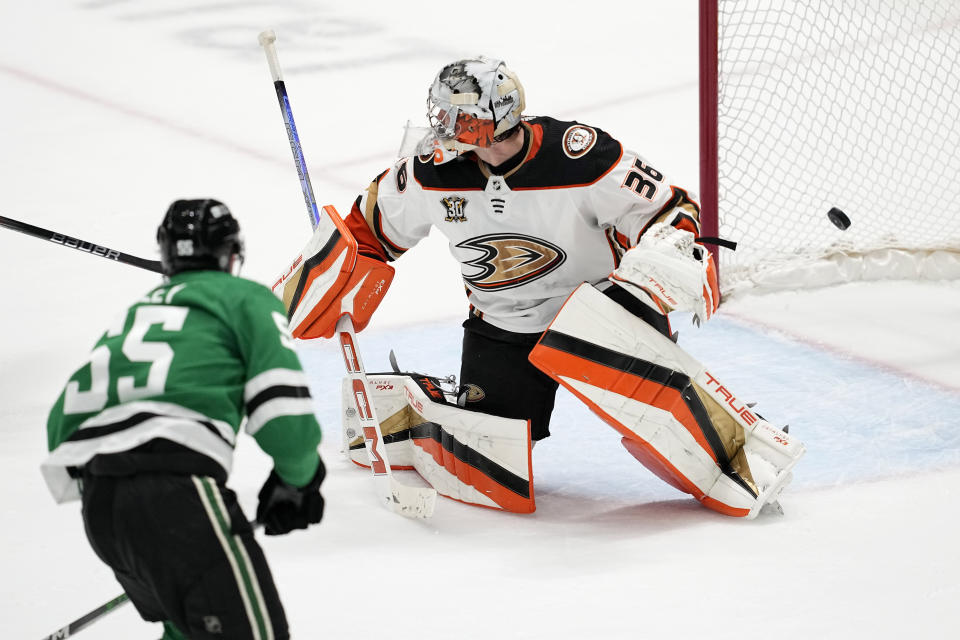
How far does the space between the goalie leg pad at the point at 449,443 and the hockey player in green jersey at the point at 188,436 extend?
1024mm

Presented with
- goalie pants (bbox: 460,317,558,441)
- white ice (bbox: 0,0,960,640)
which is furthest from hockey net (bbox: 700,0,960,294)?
goalie pants (bbox: 460,317,558,441)

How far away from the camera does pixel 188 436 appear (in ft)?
4.84

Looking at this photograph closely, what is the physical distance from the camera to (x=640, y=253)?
2312 millimetres

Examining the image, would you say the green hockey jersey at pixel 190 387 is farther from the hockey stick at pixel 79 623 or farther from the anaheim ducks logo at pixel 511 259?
the anaheim ducks logo at pixel 511 259

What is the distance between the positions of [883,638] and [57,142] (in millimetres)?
4795

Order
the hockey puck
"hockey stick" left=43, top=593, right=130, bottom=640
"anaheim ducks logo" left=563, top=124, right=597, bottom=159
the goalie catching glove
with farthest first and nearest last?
the hockey puck < "anaheim ducks logo" left=563, top=124, right=597, bottom=159 < the goalie catching glove < "hockey stick" left=43, top=593, right=130, bottom=640

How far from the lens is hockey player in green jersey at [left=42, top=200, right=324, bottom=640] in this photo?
145 cm

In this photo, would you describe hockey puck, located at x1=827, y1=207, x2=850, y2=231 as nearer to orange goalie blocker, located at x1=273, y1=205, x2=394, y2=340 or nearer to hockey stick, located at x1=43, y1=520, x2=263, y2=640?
orange goalie blocker, located at x1=273, y1=205, x2=394, y2=340

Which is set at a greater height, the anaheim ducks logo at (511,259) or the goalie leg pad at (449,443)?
the anaheim ducks logo at (511,259)

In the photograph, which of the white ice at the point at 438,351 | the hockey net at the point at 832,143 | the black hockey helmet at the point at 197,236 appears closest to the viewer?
the black hockey helmet at the point at 197,236

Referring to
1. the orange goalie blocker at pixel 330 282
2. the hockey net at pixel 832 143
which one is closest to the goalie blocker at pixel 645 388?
the orange goalie blocker at pixel 330 282

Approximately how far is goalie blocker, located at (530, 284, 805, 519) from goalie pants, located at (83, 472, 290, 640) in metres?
1.06

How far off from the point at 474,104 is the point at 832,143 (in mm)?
2415

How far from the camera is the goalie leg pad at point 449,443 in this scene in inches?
99.8
